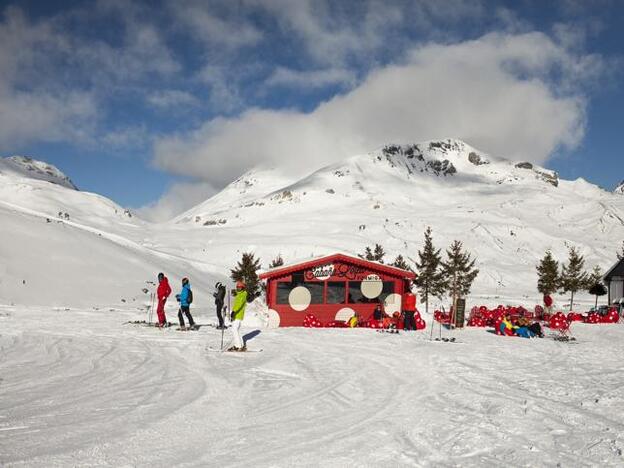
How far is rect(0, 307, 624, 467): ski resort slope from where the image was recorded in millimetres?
5270

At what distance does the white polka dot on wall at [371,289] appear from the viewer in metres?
22.7

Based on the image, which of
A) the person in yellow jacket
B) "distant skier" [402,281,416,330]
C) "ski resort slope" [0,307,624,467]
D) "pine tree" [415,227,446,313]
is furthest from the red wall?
"pine tree" [415,227,446,313]

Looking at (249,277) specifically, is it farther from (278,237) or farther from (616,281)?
(278,237)

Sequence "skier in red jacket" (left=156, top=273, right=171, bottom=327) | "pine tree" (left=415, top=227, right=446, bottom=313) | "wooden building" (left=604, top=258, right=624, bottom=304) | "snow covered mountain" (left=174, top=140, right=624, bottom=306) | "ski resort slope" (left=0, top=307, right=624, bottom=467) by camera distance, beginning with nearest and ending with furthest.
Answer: "ski resort slope" (left=0, top=307, right=624, bottom=467) → "skier in red jacket" (left=156, top=273, right=171, bottom=327) → "wooden building" (left=604, top=258, right=624, bottom=304) → "pine tree" (left=415, top=227, right=446, bottom=313) → "snow covered mountain" (left=174, top=140, right=624, bottom=306)

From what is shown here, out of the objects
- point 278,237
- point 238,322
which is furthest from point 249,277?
point 278,237

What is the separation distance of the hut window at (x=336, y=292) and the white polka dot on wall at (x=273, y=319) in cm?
255

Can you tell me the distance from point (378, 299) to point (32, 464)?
62.2ft

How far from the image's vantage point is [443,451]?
17.8 feet

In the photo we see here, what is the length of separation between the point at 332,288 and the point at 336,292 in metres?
0.27

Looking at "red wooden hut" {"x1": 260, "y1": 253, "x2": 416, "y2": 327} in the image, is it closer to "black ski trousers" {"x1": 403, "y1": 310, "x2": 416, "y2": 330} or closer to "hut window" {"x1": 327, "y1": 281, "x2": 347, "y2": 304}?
"hut window" {"x1": 327, "y1": 281, "x2": 347, "y2": 304}

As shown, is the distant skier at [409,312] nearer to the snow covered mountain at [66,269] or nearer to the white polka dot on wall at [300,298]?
the white polka dot on wall at [300,298]

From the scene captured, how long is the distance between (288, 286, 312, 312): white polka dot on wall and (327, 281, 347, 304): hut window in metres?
0.96

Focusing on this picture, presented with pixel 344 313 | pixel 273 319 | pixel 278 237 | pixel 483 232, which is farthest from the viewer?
pixel 483 232

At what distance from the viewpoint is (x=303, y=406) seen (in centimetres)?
736
